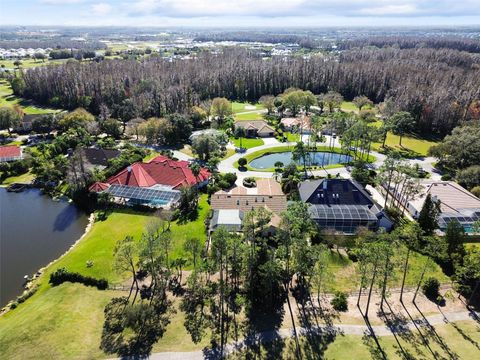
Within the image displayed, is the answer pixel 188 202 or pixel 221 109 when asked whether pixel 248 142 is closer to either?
pixel 221 109

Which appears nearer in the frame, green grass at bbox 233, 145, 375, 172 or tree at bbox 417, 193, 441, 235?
tree at bbox 417, 193, 441, 235

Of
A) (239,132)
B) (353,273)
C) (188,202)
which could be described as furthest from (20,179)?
(353,273)

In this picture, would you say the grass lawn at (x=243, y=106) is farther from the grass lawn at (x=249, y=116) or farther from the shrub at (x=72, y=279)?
the shrub at (x=72, y=279)

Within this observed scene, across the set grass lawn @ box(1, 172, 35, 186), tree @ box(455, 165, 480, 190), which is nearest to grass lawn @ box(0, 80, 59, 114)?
grass lawn @ box(1, 172, 35, 186)

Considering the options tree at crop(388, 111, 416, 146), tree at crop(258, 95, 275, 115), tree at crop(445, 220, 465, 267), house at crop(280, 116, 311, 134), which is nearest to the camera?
tree at crop(445, 220, 465, 267)

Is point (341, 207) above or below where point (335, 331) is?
above

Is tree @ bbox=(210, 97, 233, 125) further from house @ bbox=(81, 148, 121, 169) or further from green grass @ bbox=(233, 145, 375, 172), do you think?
house @ bbox=(81, 148, 121, 169)

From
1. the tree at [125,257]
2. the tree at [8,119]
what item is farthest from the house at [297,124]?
the tree at [8,119]

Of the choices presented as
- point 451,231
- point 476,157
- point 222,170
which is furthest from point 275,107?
point 451,231
